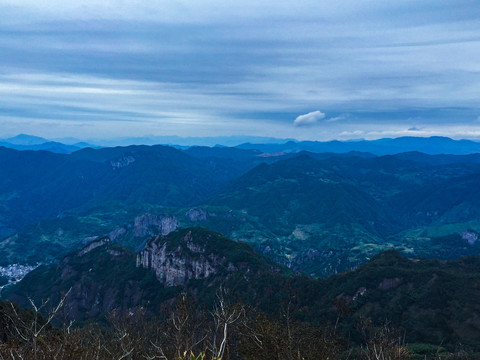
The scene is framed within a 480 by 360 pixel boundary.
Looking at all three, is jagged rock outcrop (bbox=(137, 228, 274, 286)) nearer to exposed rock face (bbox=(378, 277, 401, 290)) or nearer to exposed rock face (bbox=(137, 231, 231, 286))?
exposed rock face (bbox=(137, 231, 231, 286))

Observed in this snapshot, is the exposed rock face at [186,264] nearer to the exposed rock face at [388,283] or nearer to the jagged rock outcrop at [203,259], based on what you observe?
the jagged rock outcrop at [203,259]

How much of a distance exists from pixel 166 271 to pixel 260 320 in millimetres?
165924

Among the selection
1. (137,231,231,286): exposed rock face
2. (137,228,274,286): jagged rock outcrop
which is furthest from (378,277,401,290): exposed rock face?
(137,231,231,286): exposed rock face

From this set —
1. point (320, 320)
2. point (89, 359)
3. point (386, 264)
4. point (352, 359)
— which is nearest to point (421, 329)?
point (320, 320)

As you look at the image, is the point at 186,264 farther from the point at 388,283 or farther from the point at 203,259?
the point at 388,283

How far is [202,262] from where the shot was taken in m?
183

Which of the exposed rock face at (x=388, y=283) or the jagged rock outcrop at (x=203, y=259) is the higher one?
the exposed rock face at (x=388, y=283)

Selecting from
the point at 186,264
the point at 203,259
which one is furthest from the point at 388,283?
the point at 186,264

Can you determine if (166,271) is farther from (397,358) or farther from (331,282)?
(397,358)

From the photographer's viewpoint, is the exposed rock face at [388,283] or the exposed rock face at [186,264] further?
the exposed rock face at [186,264]

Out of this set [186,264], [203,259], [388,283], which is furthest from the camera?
[186,264]

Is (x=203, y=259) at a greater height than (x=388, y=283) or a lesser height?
lesser

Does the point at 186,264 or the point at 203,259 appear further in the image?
the point at 186,264

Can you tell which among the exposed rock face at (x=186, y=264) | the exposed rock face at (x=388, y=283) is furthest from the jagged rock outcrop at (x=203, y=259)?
the exposed rock face at (x=388, y=283)
